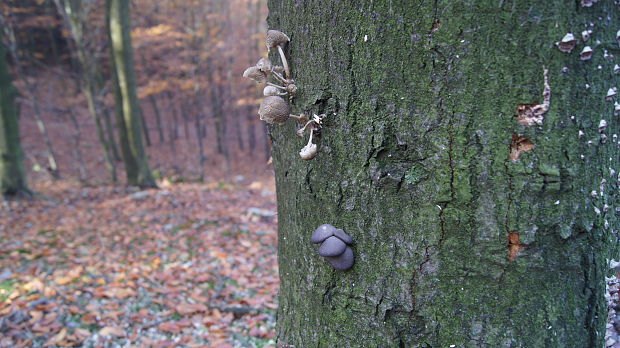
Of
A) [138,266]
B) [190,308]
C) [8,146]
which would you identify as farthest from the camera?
[8,146]

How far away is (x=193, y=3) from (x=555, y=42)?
1737cm

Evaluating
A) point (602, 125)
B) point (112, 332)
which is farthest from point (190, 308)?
point (602, 125)

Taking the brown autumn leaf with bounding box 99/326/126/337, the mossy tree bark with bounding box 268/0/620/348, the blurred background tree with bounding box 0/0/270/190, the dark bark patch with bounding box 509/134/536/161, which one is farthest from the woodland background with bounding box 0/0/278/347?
the dark bark patch with bounding box 509/134/536/161

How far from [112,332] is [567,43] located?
3.83 metres

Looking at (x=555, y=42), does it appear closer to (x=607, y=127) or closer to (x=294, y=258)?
(x=607, y=127)

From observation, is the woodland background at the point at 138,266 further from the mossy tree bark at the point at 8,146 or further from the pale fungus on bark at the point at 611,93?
the pale fungus on bark at the point at 611,93

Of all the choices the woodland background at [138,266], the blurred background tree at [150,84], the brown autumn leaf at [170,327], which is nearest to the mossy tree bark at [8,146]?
the woodland background at [138,266]

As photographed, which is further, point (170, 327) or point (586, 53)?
point (170, 327)

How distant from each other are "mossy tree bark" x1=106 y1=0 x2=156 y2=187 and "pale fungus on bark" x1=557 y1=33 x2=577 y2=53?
1026 cm

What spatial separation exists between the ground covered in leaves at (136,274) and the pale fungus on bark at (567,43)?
123 inches

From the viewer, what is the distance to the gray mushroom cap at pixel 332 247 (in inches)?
42.8

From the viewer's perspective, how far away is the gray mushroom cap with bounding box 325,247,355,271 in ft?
3.65

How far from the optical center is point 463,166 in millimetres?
960

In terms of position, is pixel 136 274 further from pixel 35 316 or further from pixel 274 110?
pixel 274 110
